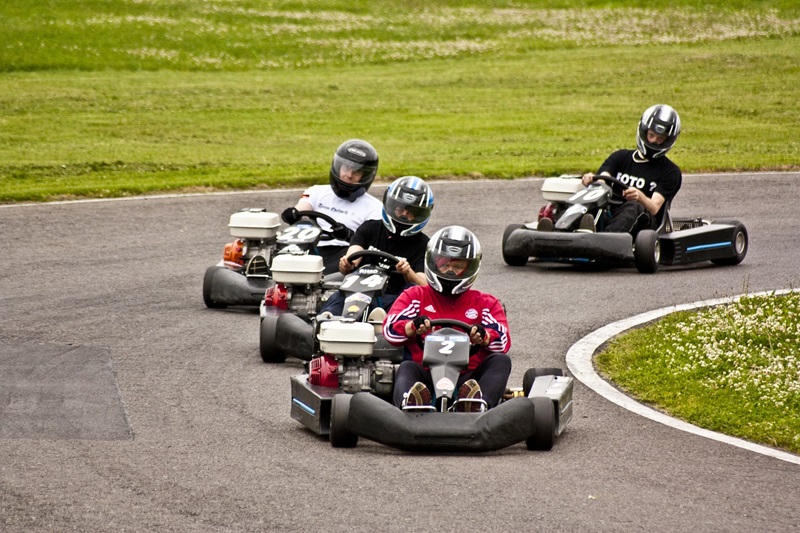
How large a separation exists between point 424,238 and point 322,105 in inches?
772

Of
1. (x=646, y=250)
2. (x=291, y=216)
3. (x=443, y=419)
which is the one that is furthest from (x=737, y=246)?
(x=443, y=419)

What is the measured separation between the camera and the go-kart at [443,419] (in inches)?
267

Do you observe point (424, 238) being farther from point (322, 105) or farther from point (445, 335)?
point (322, 105)

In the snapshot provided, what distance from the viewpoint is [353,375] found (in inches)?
297

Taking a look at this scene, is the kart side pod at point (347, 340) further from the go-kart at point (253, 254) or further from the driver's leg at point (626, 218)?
the driver's leg at point (626, 218)

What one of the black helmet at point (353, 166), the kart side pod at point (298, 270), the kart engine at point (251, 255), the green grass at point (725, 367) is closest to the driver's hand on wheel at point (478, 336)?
the green grass at point (725, 367)

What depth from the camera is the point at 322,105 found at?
28.8 m

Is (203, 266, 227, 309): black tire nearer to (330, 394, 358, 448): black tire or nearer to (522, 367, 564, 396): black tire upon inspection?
(522, 367, 564, 396): black tire

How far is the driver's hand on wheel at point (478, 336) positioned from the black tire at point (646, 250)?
559 centimetres

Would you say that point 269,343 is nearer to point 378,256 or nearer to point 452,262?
point 378,256

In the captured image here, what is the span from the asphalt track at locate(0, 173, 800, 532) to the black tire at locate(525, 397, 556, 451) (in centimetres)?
6

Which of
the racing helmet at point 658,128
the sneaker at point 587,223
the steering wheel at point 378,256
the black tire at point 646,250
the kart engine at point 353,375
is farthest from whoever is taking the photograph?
the racing helmet at point 658,128

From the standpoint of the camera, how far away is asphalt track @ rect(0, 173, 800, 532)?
5.84 metres

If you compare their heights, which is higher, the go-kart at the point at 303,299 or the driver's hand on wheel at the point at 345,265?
the driver's hand on wheel at the point at 345,265
